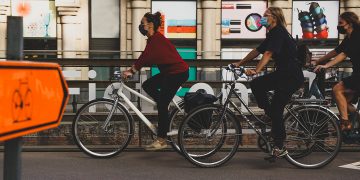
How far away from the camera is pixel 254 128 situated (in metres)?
5.35

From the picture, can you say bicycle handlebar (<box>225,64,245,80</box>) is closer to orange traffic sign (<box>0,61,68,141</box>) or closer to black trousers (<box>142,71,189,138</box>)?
black trousers (<box>142,71,189,138</box>)

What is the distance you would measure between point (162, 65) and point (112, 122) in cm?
93

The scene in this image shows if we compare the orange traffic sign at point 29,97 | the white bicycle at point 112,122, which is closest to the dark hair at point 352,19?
the white bicycle at point 112,122

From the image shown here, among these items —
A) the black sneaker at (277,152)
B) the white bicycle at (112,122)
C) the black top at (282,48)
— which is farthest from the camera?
the white bicycle at (112,122)

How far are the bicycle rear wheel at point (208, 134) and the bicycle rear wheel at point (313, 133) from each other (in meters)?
0.60

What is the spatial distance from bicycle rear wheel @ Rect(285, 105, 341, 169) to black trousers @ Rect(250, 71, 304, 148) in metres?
0.20

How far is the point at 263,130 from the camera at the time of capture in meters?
5.35

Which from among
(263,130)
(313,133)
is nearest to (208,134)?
(263,130)

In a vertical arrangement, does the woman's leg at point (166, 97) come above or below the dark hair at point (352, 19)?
below

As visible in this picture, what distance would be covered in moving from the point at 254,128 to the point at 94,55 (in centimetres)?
994

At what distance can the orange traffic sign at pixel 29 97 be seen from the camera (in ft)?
5.15

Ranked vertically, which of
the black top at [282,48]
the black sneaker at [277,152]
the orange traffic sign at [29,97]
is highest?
the black top at [282,48]

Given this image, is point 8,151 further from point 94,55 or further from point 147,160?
point 94,55

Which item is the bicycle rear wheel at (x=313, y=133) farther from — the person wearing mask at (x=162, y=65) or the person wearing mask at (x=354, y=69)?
the person wearing mask at (x=162, y=65)
